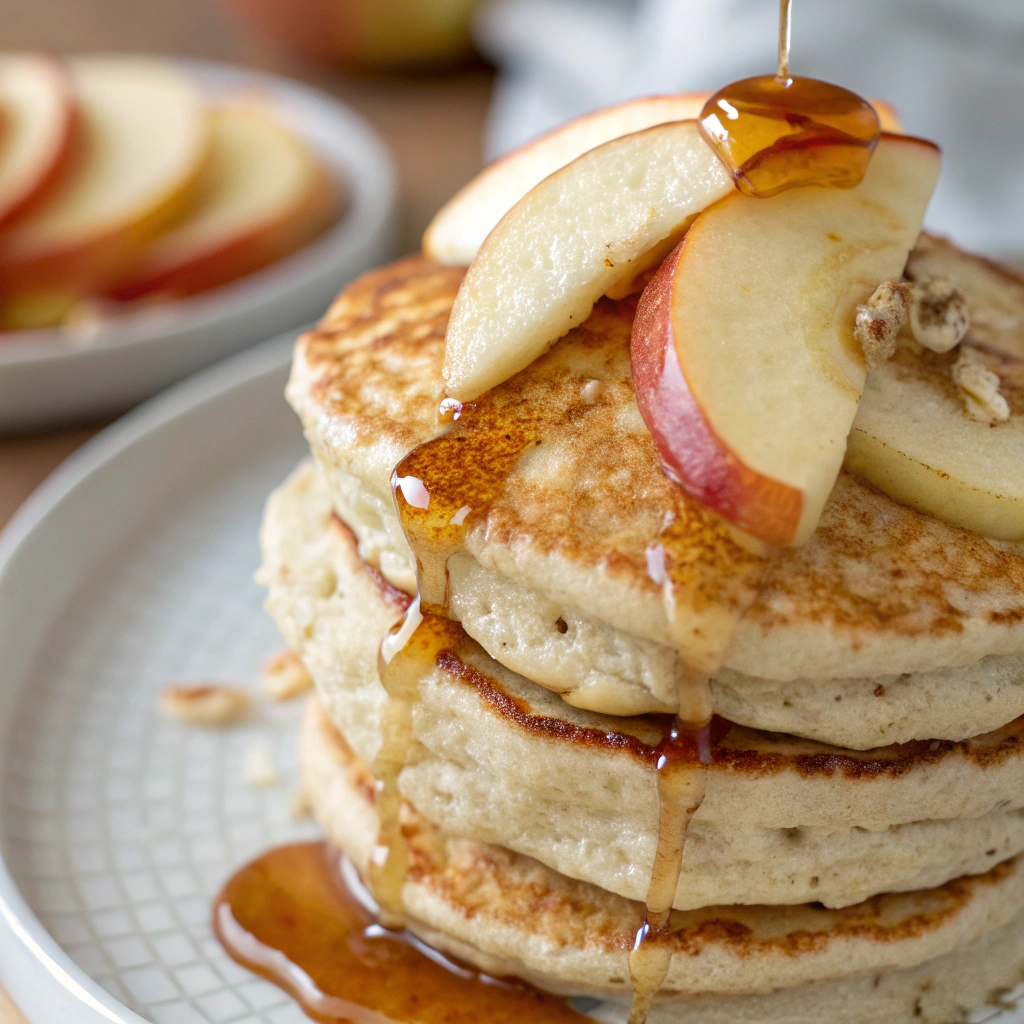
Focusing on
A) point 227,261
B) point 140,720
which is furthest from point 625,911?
point 227,261

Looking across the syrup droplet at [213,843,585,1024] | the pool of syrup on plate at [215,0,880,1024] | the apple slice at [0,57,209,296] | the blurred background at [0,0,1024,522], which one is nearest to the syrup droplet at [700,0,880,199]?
the pool of syrup on plate at [215,0,880,1024]

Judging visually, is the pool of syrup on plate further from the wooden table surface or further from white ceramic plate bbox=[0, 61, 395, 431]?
the wooden table surface

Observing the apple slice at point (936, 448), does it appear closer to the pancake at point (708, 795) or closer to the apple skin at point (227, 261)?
the pancake at point (708, 795)

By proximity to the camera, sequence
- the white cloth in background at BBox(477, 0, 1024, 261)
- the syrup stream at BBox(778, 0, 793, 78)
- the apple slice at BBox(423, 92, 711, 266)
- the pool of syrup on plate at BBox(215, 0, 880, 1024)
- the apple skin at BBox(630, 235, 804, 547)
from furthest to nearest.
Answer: the white cloth in background at BBox(477, 0, 1024, 261)
the apple slice at BBox(423, 92, 711, 266)
the syrup stream at BBox(778, 0, 793, 78)
the pool of syrup on plate at BBox(215, 0, 880, 1024)
the apple skin at BBox(630, 235, 804, 547)

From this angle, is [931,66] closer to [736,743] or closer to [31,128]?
[31,128]

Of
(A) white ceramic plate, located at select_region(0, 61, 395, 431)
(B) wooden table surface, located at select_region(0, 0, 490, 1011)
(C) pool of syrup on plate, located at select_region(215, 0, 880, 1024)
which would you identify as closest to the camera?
(C) pool of syrup on plate, located at select_region(215, 0, 880, 1024)
